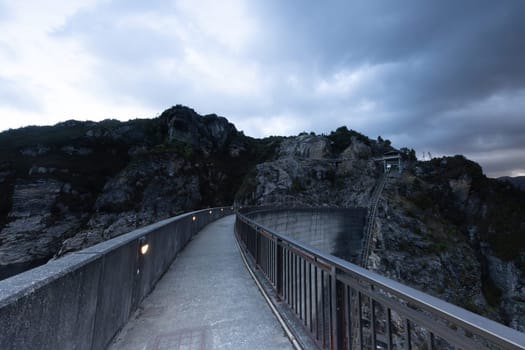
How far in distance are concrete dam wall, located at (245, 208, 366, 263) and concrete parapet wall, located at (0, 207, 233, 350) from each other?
13.0 meters

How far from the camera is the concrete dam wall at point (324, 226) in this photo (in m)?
22.3

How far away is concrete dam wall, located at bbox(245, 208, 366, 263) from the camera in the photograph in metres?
22.3

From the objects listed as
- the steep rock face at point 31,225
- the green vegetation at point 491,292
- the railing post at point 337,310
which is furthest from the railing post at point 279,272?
the steep rock face at point 31,225


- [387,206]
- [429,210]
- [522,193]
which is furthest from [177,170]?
[522,193]

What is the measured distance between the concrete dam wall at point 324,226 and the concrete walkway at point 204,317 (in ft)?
36.5

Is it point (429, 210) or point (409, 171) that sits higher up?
point (409, 171)

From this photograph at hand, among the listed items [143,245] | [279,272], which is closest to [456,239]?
[279,272]

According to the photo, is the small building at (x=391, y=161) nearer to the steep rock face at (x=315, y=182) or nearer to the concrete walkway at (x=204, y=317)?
the steep rock face at (x=315, y=182)

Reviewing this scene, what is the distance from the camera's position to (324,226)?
31.0 metres

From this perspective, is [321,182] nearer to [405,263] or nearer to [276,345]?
[405,263]

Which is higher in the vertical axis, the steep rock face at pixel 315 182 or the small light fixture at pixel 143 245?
the steep rock face at pixel 315 182

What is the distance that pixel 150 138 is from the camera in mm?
69562

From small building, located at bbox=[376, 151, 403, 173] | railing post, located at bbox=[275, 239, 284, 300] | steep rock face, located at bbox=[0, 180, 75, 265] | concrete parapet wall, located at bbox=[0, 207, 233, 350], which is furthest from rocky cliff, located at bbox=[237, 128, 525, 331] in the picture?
steep rock face, located at bbox=[0, 180, 75, 265]

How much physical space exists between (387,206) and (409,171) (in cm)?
1991
